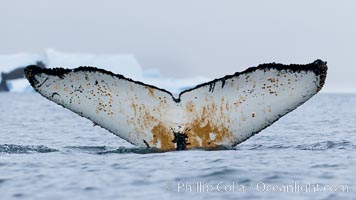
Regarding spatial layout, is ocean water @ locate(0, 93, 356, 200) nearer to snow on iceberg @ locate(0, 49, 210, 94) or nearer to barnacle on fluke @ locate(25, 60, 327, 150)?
barnacle on fluke @ locate(25, 60, 327, 150)

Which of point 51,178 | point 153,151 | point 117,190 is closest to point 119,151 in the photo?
point 153,151

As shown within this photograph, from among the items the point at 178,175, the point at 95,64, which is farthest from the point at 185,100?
the point at 95,64

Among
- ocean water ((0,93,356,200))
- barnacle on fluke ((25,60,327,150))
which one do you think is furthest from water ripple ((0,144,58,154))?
barnacle on fluke ((25,60,327,150))

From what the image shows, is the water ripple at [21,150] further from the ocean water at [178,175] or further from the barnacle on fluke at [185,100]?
the barnacle on fluke at [185,100]

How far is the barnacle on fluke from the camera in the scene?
7.38 metres

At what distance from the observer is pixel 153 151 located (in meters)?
8.22

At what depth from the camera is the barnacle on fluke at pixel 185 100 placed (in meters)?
7.38

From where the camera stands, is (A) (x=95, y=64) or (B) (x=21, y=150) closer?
(B) (x=21, y=150)

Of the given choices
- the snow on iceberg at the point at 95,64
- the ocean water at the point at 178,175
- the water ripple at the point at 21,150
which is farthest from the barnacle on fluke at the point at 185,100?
the snow on iceberg at the point at 95,64

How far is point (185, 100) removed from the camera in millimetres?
7594

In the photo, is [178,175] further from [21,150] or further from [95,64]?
[95,64]

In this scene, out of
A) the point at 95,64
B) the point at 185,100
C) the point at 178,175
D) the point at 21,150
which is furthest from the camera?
the point at 95,64

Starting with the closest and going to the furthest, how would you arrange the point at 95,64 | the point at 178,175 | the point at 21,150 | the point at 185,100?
the point at 178,175
the point at 185,100
the point at 21,150
the point at 95,64

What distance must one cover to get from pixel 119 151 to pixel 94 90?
2.20 m
